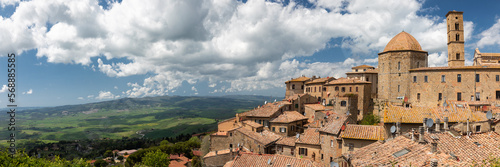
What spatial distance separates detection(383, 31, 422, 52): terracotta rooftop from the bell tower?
1202cm

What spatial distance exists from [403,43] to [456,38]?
18442 millimetres

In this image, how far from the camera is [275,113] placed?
190 feet

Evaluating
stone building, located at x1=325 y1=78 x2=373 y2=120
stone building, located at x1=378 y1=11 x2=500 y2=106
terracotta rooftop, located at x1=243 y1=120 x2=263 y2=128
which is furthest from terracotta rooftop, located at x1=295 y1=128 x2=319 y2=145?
stone building, located at x1=378 y1=11 x2=500 y2=106

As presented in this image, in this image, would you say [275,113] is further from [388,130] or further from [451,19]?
[451,19]

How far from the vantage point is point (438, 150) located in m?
17.0

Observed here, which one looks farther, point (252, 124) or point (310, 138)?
point (252, 124)

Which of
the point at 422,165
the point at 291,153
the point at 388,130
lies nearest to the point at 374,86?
the point at 291,153

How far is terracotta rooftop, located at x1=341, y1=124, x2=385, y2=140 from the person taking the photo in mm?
29336

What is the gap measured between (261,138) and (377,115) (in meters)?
28.5

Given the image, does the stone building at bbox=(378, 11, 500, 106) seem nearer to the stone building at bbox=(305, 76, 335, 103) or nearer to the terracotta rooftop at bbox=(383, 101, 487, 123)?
the stone building at bbox=(305, 76, 335, 103)

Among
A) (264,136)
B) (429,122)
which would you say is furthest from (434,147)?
(264,136)

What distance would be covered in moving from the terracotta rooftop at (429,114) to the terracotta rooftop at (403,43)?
34288 mm

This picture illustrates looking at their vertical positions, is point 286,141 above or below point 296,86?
below

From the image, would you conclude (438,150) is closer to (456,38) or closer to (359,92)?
(359,92)
